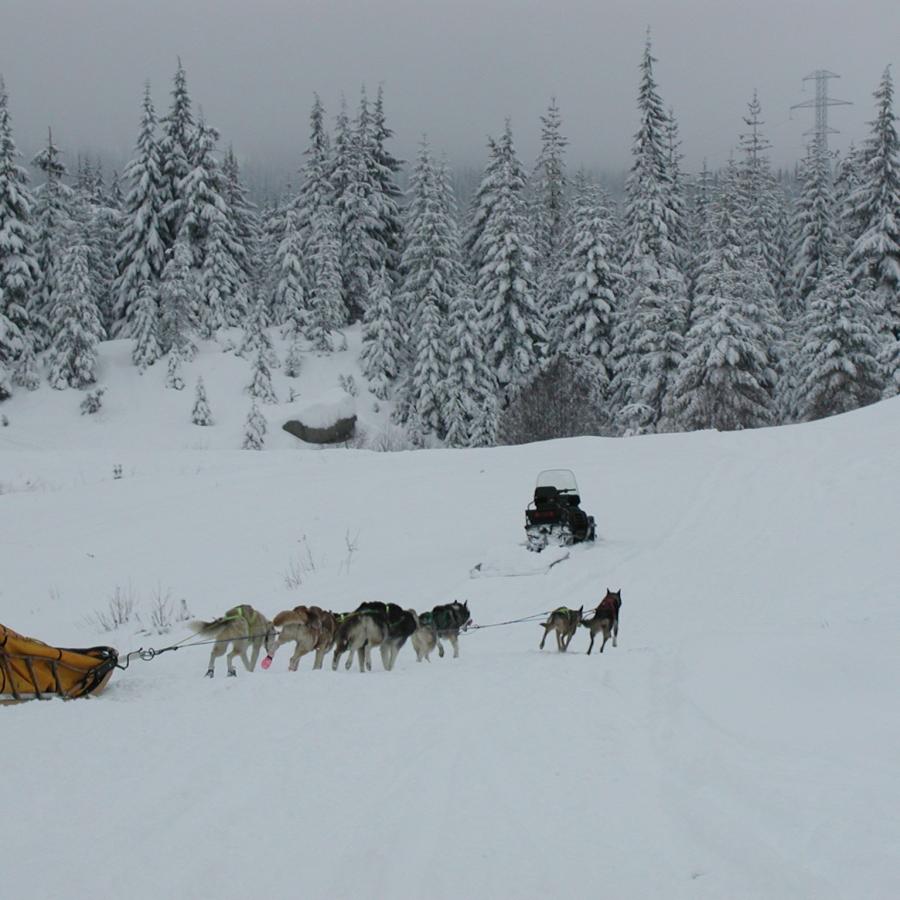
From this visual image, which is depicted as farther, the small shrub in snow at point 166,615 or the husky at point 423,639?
the small shrub in snow at point 166,615

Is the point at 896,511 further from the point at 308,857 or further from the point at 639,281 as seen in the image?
the point at 639,281

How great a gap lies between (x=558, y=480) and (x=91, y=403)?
108ft

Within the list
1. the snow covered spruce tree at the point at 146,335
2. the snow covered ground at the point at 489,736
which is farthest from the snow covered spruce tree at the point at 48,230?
the snow covered ground at the point at 489,736

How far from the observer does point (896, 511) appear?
616 inches

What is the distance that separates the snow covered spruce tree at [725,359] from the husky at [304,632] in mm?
32961

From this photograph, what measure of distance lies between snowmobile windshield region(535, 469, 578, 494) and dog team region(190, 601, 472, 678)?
32.4 ft

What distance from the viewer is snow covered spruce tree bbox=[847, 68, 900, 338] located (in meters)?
41.7

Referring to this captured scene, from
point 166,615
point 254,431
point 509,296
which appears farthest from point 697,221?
point 166,615

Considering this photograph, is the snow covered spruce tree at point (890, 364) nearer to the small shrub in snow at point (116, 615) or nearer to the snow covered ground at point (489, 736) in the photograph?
the snow covered ground at point (489, 736)

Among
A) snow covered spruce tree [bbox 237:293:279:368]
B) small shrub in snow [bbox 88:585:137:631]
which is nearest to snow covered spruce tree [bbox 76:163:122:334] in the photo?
snow covered spruce tree [bbox 237:293:279:368]

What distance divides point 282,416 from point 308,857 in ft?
132

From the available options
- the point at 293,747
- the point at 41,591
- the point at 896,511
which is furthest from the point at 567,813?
the point at 896,511

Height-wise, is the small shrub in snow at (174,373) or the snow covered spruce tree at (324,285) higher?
the snow covered spruce tree at (324,285)

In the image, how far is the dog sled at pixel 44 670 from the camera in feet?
17.8
